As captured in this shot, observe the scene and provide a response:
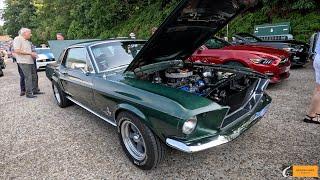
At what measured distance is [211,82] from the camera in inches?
150

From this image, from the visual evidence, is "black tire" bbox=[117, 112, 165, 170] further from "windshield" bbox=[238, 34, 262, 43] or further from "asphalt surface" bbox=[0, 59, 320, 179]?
"windshield" bbox=[238, 34, 262, 43]

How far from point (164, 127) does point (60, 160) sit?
65.8 inches

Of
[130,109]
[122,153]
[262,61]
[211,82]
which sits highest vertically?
[262,61]

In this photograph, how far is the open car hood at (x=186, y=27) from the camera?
121 inches

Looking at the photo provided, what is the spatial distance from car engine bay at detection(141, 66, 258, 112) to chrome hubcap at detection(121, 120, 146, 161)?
0.73 metres

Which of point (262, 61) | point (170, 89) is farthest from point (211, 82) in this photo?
point (262, 61)

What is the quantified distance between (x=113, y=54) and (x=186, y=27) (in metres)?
1.21

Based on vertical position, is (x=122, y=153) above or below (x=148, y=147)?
below

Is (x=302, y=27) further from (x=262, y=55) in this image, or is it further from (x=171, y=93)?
(x=171, y=93)

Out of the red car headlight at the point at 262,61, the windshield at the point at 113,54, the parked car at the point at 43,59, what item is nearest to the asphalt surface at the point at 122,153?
the red car headlight at the point at 262,61

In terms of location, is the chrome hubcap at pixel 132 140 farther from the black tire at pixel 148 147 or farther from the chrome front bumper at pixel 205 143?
the chrome front bumper at pixel 205 143

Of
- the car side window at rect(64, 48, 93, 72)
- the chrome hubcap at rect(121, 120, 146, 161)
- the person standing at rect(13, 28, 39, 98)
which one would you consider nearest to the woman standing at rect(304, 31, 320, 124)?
the chrome hubcap at rect(121, 120, 146, 161)

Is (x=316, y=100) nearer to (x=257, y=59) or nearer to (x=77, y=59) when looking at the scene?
(x=257, y=59)

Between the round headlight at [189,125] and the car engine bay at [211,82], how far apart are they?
0.68m
